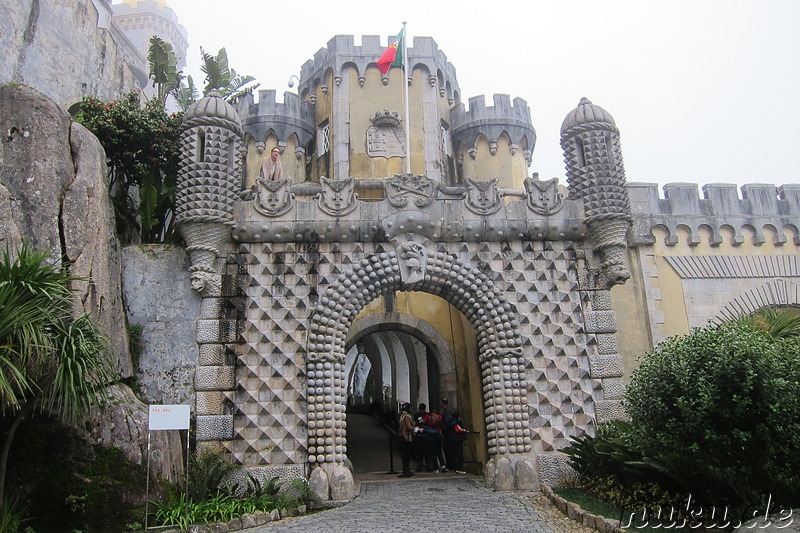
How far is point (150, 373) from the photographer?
11844 mm

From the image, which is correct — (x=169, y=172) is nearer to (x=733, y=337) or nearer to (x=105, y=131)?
(x=105, y=131)

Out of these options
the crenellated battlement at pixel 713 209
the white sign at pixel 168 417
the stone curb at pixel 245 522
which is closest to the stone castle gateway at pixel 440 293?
the crenellated battlement at pixel 713 209

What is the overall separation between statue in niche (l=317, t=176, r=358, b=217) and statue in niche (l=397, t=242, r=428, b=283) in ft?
4.28

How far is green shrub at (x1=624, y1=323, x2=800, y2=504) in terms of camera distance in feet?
23.6

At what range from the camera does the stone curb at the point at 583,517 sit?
26.4ft

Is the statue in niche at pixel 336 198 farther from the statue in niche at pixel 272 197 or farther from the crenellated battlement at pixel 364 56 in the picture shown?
the crenellated battlement at pixel 364 56

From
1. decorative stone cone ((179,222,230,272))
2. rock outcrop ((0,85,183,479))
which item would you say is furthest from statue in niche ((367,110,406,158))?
rock outcrop ((0,85,183,479))

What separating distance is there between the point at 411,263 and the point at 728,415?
20.8 ft

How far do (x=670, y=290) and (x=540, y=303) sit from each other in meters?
4.68

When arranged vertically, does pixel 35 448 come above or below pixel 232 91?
below

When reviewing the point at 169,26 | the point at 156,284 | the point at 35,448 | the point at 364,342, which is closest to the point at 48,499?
the point at 35,448

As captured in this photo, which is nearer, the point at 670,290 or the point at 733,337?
the point at 733,337

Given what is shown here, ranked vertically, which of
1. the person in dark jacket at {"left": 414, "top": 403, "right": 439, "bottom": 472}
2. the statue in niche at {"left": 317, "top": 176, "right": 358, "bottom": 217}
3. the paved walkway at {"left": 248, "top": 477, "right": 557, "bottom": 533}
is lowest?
the paved walkway at {"left": 248, "top": 477, "right": 557, "bottom": 533}

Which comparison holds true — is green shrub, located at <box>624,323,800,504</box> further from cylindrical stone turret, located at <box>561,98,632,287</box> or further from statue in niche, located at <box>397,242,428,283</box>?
statue in niche, located at <box>397,242,428,283</box>
